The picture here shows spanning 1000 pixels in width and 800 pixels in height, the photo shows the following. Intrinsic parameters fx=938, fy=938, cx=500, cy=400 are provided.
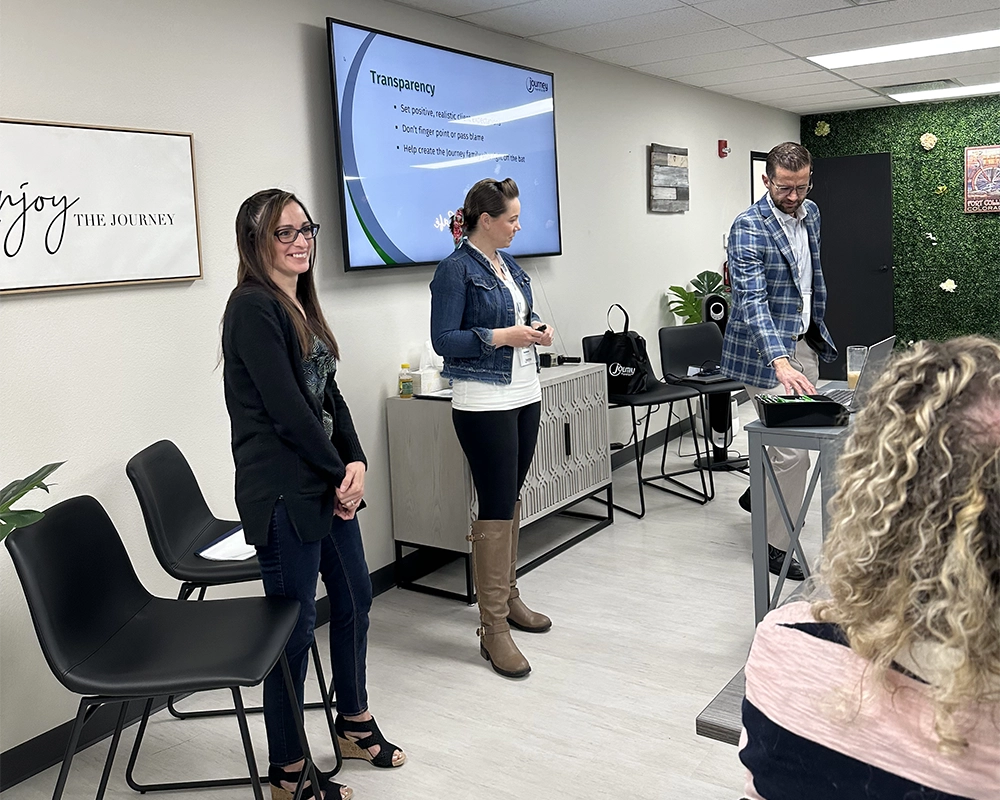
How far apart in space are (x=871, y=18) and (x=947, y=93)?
11.5ft

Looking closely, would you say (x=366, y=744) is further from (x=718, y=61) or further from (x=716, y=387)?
(x=718, y=61)

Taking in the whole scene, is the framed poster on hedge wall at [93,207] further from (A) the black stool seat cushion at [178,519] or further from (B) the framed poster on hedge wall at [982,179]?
(B) the framed poster on hedge wall at [982,179]

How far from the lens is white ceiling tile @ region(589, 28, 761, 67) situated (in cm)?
473

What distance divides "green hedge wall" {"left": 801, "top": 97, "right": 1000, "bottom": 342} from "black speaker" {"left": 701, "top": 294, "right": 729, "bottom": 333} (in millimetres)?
2938

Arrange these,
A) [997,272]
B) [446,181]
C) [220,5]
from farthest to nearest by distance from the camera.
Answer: [997,272] → [446,181] → [220,5]

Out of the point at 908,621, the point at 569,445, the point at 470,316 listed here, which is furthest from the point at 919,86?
the point at 908,621

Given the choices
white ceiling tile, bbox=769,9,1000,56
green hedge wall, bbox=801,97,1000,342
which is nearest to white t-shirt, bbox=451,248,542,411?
white ceiling tile, bbox=769,9,1000,56

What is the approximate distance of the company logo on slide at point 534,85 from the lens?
4.45 m

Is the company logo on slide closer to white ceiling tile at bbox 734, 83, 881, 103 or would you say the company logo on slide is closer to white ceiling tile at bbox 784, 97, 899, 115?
white ceiling tile at bbox 734, 83, 881, 103

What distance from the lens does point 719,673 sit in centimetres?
300

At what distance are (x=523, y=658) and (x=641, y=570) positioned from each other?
1.05m

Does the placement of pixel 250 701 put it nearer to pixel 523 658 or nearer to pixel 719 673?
pixel 523 658

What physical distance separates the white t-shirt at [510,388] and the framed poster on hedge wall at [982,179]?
6.43 meters

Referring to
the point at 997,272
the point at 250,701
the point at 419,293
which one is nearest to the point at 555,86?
the point at 419,293
